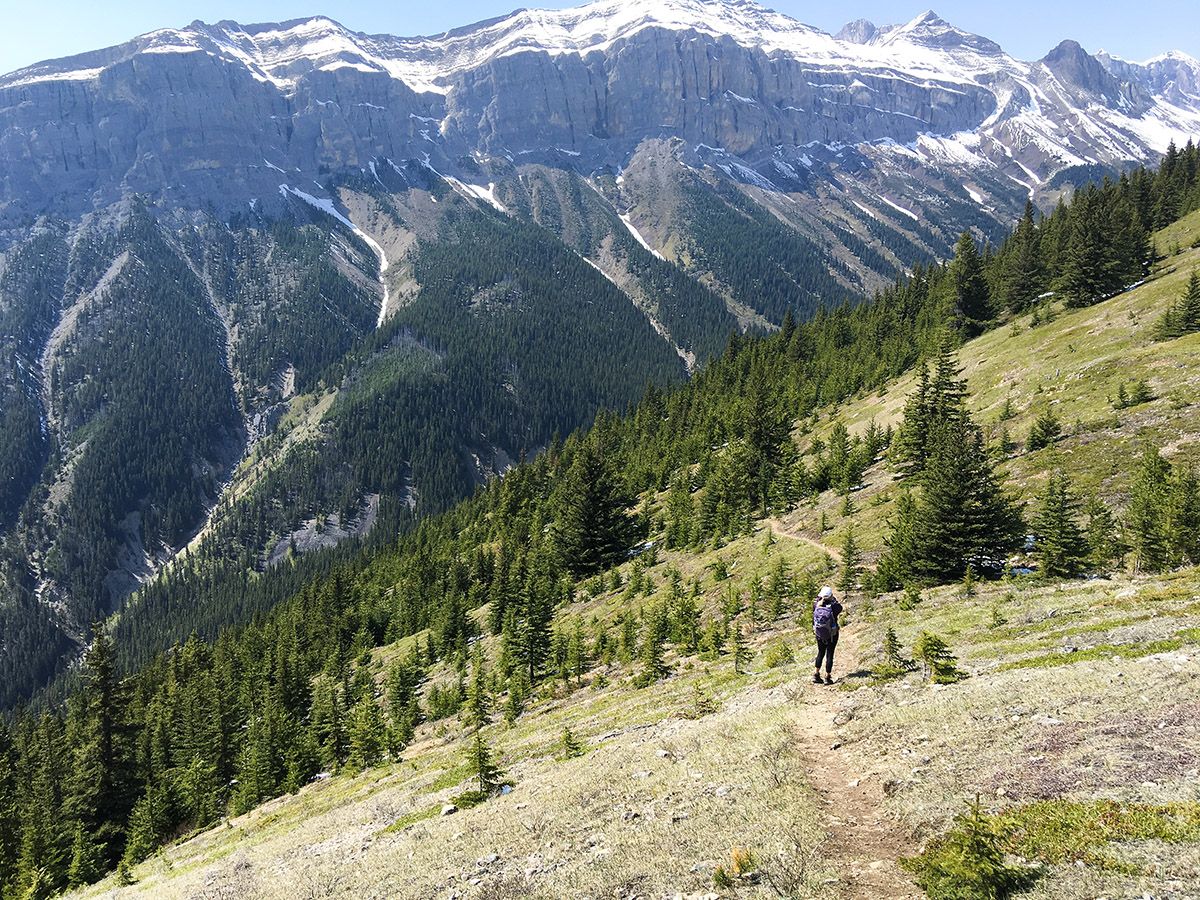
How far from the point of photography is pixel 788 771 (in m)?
13.3

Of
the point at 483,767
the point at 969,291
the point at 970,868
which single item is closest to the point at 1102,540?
the point at 970,868

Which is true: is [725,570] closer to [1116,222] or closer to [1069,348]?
[1069,348]

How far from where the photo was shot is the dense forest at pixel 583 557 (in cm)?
3152

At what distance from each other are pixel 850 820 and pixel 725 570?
36269 millimetres

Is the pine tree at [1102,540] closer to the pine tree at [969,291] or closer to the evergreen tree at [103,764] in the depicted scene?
the evergreen tree at [103,764]

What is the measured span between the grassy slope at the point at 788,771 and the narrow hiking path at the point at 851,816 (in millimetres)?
65

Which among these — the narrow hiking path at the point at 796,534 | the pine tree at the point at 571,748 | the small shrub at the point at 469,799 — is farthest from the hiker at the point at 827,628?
the narrow hiking path at the point at 796,534

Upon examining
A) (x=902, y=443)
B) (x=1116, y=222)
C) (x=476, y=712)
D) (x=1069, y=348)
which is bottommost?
(x=476, y=712)

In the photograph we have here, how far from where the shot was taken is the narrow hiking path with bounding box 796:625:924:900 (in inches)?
348

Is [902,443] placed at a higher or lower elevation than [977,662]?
higher

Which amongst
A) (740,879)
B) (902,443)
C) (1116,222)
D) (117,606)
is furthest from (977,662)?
(117,606)

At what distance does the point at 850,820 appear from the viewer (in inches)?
428

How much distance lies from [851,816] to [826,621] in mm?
8318

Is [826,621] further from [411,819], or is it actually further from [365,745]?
[365,745]
